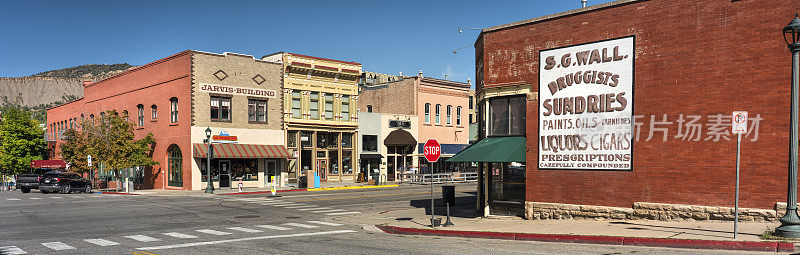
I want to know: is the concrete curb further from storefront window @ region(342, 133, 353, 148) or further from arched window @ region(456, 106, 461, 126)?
arched window @ region(456, 106, 461, 126)

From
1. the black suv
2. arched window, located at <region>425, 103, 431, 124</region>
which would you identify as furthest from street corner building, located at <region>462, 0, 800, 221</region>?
arched window, located at <region>425, 103, 431, 124</region>

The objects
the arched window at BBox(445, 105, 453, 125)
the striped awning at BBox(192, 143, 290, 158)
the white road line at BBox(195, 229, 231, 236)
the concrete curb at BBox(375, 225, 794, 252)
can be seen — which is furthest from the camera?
the arched window at BBox(445, 105, 453, 125)

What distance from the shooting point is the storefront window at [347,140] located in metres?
46.9

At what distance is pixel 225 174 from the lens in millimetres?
39281

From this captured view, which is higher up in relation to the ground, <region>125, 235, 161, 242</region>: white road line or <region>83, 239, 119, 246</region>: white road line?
<region>83, 239, 119, 246</region>: white road line

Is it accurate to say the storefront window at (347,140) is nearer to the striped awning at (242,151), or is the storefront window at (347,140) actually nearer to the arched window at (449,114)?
the striped awning at (242,151)

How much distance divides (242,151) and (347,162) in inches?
419

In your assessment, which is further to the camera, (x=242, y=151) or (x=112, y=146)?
(x=242, y=151)

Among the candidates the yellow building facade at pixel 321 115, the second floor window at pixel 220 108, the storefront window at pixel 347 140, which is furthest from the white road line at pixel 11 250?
the storefront window at pixel 347 140

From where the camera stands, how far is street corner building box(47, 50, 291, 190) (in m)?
37.4

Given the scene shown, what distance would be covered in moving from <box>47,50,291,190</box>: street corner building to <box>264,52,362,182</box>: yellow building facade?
116cm

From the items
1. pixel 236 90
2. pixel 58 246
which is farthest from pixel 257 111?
pixel 58 246

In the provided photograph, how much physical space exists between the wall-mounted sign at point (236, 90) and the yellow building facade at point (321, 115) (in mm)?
1634

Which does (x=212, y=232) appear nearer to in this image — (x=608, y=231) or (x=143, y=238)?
(x=143, y=238)
